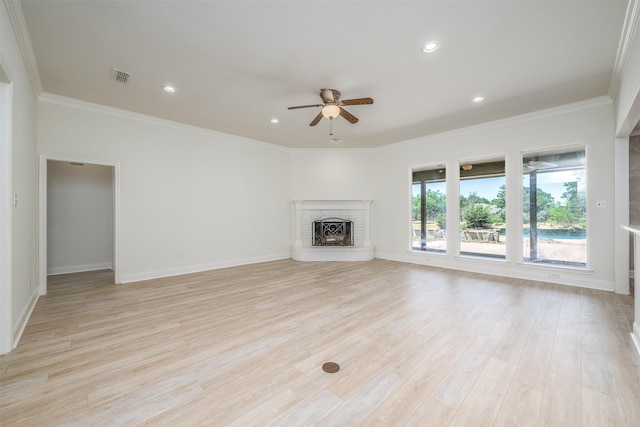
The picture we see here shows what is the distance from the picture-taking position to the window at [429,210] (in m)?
5.86

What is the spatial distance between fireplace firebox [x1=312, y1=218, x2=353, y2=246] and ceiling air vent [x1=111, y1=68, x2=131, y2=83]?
4.70 meters

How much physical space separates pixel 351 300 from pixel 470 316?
1444mm

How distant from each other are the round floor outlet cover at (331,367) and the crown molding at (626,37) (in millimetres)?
3827

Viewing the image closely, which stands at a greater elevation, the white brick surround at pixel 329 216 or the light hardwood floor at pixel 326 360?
the white brick surround at pixel 329 216

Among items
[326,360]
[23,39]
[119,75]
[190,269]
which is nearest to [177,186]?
[190,269]

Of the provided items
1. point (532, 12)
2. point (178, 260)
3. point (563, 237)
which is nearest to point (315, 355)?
point (532, 12)

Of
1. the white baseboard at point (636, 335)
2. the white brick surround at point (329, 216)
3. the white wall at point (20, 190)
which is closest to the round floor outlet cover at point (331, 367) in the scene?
the white baseboard at point (636, 335)

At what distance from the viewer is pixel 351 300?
3.61m

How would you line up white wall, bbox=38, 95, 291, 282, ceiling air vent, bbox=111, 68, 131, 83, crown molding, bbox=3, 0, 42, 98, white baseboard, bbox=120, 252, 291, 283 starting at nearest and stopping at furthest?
crown molding, bbox=3, 0, 42, 98 < ceiling air vent, bbox=111, 68, 131, 83 < white wall, bbox=38, 95, 291, 282 < white baseboard, bbox=120, 252, 291, 283

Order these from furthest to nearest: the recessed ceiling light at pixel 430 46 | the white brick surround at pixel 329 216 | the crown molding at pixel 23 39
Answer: the white brick surround at pixel 329 216 < the recessed ceiling light at pixel 430 46 < the crown molding at pixel 23 39

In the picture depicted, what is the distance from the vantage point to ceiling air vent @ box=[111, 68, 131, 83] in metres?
3.23

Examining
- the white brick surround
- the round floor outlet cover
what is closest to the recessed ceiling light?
the round floor outlet cover

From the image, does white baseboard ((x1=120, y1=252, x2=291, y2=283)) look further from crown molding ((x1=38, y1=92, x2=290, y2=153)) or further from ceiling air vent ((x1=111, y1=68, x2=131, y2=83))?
ceiling air vent ((x1=111, y1=68, x2=131, y2=83))

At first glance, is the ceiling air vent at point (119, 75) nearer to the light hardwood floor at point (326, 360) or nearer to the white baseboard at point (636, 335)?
the light hardwood floor at point (326, 360)
